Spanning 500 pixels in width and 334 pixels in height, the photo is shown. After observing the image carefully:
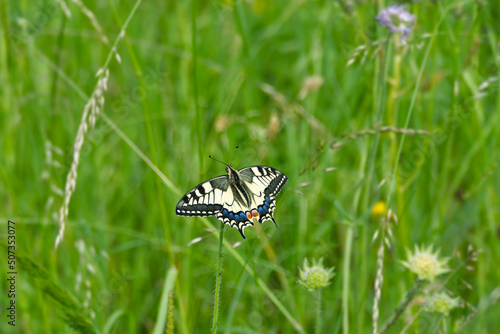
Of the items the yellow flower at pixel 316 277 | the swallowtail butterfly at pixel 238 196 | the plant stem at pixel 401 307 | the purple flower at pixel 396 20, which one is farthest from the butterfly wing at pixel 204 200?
the purple flower at pixel 396 20

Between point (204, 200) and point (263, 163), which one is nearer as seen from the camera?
point (204, 200)

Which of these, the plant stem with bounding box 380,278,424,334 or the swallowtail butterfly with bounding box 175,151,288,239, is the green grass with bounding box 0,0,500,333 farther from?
the plant stem with bounding box 380,278,424,334

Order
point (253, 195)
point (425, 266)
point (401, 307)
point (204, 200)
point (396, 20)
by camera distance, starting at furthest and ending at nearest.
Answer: point (396, 20) → point (253, 195) → point (204, 200) → point (425, 266) → point (401, 307)

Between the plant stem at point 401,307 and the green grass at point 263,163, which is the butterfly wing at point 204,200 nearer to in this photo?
the green grass at point 263,163

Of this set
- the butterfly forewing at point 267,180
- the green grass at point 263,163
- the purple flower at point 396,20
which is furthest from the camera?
the green grass at point 263,163

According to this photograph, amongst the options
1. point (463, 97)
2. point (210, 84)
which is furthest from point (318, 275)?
point (210, 84)

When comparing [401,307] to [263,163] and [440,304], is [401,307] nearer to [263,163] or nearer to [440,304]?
[440,304]

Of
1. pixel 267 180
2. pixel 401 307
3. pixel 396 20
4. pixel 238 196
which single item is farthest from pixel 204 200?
pixel 396 20

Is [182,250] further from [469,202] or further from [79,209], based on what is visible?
[469,202]
